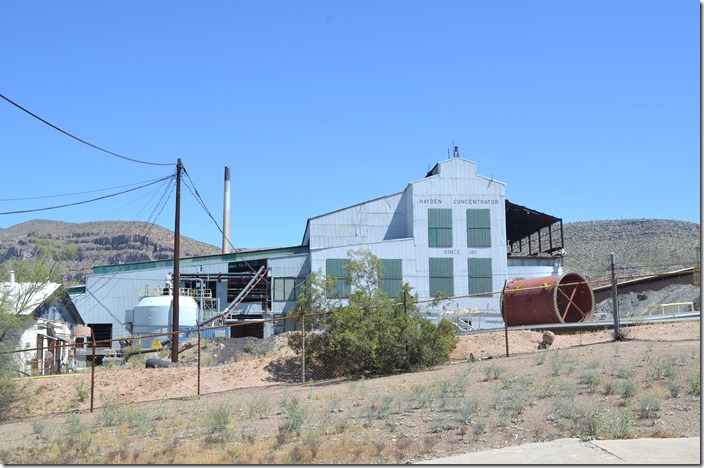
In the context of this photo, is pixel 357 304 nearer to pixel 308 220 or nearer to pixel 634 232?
pixel 308 220

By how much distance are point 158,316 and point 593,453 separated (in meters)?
40.6

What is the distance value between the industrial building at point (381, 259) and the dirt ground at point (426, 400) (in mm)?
21491

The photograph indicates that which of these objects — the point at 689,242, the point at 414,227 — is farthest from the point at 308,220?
the point at 689,242

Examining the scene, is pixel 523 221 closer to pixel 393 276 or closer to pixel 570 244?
pixel 393 276

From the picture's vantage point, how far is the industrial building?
1919 inches

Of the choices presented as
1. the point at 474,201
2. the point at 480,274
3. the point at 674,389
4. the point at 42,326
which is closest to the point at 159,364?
the point at 42,326

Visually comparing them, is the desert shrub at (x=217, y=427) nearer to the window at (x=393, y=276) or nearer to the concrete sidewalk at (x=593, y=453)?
the concrete sidewalk at (x=593, y=453)

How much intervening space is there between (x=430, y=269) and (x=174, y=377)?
986 inches

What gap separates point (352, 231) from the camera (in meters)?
51.1

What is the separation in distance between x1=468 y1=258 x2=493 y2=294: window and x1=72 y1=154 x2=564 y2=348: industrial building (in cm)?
7

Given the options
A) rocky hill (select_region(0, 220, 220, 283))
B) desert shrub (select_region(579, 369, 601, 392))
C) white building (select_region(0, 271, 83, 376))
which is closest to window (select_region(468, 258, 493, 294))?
white building (select_region(0, 271, 83, 376))

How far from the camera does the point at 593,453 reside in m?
10.5

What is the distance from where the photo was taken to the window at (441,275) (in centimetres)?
4888

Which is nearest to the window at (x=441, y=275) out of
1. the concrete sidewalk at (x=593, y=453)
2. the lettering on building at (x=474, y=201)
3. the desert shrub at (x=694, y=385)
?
the lettering on building at (x=474, y=201)
